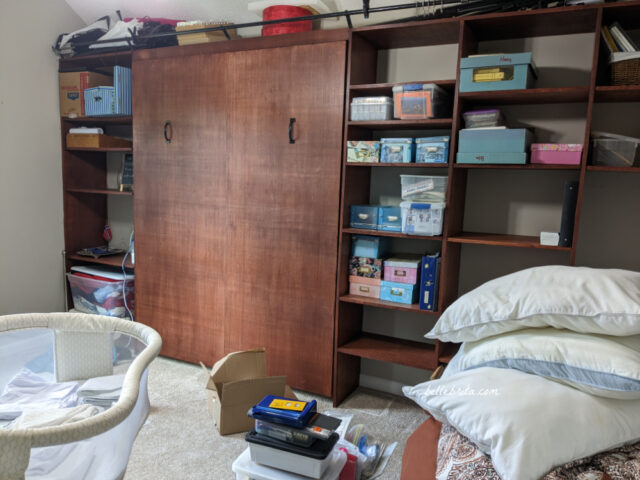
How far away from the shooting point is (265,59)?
2.50 metres

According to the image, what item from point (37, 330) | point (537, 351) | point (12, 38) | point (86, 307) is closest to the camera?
point (537, 351)

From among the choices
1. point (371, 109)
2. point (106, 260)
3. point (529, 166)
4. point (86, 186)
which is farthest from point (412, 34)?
point (86, 186)

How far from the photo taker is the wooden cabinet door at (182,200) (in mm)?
2711

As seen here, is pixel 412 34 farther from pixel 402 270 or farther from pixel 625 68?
pixel 402 270

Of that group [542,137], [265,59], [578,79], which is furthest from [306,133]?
[578,79]

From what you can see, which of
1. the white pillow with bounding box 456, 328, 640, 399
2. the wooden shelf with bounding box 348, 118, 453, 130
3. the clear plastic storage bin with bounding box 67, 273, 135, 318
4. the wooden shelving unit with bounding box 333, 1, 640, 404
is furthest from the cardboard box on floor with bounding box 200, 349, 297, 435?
the wooden shelf with bounding box 348, 118, 453, 130

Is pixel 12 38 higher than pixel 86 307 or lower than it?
higher

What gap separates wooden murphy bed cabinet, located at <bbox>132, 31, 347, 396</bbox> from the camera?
8.02 ft

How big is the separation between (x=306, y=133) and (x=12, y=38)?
211 centimetres

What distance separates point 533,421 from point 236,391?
1.44 metres

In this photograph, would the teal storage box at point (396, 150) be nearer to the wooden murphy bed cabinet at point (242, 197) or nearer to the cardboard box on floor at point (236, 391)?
the wooden murphy bed cabinet at point (242, 197)

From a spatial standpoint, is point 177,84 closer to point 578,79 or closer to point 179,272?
point 179,272

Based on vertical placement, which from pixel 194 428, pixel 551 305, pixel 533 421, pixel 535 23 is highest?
pixel 535 23

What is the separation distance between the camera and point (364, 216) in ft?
7.98
